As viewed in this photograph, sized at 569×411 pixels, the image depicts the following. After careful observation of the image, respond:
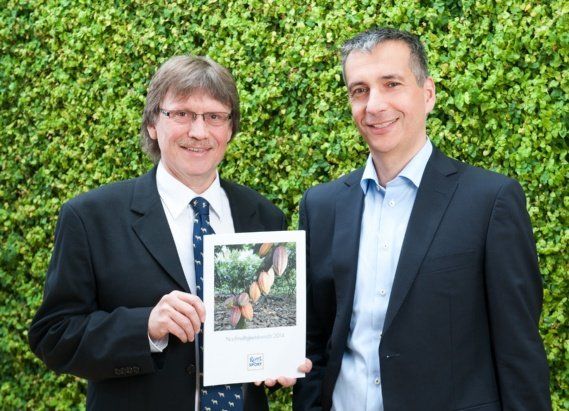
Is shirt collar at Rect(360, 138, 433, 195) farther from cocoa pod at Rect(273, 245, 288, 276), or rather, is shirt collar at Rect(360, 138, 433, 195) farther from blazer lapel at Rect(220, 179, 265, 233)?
blazer lapel at Rect(220, 179, 265, 233)

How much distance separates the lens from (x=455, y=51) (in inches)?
157

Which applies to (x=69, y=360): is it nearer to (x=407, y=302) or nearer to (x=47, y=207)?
(x=407, y=302)

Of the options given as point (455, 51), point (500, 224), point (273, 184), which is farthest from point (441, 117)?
point (500, 224)

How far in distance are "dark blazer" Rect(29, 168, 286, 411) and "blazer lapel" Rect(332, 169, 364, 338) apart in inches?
22.8

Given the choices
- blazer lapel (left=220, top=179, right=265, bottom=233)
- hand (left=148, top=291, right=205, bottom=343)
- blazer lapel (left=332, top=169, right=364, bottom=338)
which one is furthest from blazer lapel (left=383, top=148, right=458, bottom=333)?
blazer lapel (left=220, top=179, right=265, bottom=233)

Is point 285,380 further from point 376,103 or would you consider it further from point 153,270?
point 376,103

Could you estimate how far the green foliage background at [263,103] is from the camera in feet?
12.3

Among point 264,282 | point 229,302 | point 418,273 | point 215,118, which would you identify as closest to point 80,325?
point 229,302

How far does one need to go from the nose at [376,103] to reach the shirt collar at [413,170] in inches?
9.1

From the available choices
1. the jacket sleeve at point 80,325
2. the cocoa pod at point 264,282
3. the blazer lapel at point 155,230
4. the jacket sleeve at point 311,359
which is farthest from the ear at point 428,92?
the jacket sleeve at point 80,325

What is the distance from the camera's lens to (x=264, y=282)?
2.79m

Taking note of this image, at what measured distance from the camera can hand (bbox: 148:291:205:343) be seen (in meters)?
2.72

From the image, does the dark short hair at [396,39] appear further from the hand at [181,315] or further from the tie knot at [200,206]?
the hand at [181,315]

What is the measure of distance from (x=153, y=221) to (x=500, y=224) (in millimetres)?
1302
